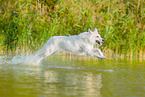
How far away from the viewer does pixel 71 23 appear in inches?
672

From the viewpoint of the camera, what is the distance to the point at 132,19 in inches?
679

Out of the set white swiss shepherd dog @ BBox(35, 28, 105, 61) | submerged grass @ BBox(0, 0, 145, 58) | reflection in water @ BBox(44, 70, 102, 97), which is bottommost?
reflection in water @ BBox(44, 70, 102, 97)

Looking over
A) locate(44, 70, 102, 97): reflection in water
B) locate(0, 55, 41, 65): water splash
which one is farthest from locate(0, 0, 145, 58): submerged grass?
locate(44, 70, 102, 97): reflection in water

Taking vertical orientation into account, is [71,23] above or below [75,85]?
above

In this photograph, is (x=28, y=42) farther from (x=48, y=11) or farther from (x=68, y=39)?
(x=68, y=39)

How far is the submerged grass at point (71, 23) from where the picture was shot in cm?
1608

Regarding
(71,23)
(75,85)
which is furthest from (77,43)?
(71,23)

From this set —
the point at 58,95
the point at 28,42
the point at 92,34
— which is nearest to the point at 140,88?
the point at 58,95

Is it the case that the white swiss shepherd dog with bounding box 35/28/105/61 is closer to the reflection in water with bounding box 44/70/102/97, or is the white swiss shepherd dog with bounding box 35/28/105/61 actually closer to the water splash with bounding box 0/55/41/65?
the water splash with bounding box 0/55/41/65

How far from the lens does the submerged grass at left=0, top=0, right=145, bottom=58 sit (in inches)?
633

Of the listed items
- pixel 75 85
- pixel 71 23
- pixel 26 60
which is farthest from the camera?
pixel 71 23

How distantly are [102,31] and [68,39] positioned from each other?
492cm

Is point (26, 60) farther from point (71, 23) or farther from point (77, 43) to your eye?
point (71, 23)

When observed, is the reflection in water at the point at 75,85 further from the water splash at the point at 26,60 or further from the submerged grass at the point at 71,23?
the submerged grass at the point at 71,23
